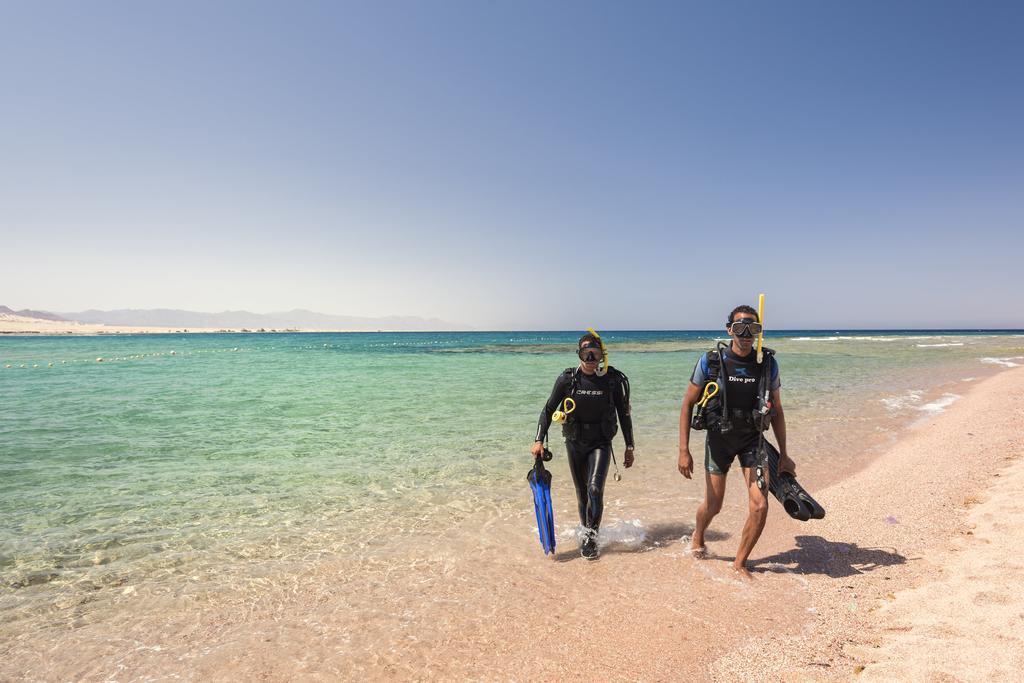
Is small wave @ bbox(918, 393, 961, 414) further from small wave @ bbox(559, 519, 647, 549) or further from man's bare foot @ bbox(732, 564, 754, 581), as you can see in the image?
man's bare foot @ bbox(732, 564, 754, 581)

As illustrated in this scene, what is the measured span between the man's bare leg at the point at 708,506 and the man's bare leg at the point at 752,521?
0.29 meters

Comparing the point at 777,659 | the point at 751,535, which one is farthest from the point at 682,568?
the point at 777,659

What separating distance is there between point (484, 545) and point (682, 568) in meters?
2.41

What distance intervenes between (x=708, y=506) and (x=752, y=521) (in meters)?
0.55

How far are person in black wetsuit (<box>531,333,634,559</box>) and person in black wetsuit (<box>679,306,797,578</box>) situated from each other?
874 mm

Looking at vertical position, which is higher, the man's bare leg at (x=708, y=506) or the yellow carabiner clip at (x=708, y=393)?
the yellow carabiner clip at (x=708, y=393)

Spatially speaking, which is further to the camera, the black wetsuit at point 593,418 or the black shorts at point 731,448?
the black wetsuit at point 593,418

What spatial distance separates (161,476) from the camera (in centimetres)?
888

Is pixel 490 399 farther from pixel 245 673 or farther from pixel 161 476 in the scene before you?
pixel 245 673

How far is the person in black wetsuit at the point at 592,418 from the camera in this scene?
575 centimetres

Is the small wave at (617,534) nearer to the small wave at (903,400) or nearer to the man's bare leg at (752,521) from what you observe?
the man's bare leg at (752,521)

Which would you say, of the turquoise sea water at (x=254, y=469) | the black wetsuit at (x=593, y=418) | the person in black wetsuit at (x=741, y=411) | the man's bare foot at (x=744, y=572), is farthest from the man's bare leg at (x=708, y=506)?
the turquoise sea water at (x=254, y=469)

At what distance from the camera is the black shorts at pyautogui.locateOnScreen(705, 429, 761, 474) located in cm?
508

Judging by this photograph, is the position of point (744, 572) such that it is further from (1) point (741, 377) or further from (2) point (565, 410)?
(2) point (565, 410)
